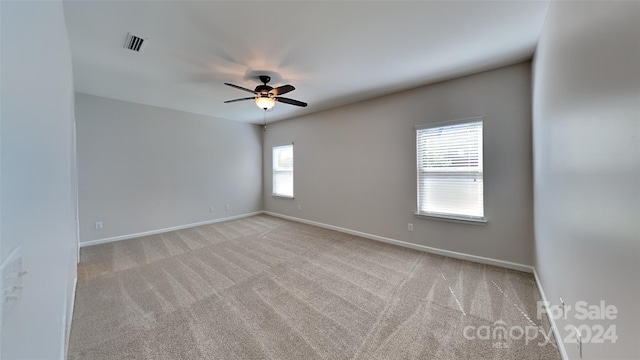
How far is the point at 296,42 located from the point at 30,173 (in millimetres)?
2236

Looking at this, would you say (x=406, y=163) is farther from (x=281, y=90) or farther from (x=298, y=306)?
(x=298, y=306)

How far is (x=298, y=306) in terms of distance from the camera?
2.22 m

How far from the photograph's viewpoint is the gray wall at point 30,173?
668 mm

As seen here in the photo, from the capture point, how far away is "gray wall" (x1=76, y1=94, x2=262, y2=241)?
397 centimetres

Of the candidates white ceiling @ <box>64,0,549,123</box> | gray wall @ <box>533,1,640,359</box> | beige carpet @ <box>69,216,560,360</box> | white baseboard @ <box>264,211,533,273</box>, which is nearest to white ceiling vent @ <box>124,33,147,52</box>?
white ceiling @ <box>64,0,549,123</box>

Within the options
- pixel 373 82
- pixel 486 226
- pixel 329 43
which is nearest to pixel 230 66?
pixel 329 43

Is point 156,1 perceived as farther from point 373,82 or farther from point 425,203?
point 425,203

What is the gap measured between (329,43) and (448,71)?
1.80m

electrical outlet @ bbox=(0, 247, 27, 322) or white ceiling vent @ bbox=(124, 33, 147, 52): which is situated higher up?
white ceiling vent @ bbox=(124, 33, 147, 52)

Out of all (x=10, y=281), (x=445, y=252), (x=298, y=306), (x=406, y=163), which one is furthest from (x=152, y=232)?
(x=445, y=252)

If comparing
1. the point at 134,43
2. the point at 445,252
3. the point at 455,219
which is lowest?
the point at 445,252

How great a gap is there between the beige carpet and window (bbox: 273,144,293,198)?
2540 mm

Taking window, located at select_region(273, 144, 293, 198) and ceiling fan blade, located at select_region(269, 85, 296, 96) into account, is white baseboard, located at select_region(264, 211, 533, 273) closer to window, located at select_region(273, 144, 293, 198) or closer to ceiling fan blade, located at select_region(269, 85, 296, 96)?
window, located at select_region(273, 144, 293, 198)

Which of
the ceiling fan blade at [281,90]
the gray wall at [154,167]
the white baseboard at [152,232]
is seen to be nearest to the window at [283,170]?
the gray wall at [154,167]
